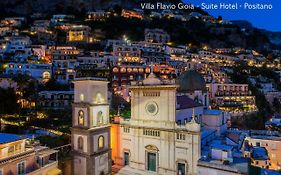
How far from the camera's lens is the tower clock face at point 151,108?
34175 mm

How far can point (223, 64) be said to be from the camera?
13388 cm

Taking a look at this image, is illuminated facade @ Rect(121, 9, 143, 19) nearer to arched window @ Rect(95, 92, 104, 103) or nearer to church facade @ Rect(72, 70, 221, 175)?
church facade @ Rect(72, 70, 221, 175)

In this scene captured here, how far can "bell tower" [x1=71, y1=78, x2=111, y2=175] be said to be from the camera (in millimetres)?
31266

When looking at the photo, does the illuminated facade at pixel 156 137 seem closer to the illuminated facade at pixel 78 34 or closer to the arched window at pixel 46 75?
the arched window at pixel 46 75

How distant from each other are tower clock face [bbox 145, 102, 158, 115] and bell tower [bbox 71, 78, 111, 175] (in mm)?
5150

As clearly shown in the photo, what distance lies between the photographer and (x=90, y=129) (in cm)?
3119

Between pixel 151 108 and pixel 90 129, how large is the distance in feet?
25.8

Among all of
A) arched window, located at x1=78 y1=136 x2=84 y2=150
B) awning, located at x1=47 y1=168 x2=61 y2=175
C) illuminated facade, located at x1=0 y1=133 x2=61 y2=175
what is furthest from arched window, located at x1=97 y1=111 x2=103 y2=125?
awning, located at x1=47 y1=168 x2=61 y2=175

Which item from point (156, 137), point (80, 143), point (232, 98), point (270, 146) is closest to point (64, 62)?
point (232, 98)

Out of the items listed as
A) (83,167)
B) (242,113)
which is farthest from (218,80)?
(83,167)

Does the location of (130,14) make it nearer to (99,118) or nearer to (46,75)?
(46,75)

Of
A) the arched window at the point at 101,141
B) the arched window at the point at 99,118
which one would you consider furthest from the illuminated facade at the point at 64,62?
the arched window at the point at 101,141

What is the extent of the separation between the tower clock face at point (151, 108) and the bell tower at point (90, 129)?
515 centimetres

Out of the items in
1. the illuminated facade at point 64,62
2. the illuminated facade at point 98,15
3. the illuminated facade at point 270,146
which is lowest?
the illuminated facade at point 270,146
